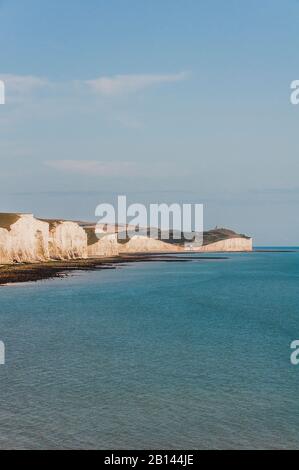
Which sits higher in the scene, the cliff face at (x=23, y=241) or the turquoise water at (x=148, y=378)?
the cliff face at (x=23, y=241)

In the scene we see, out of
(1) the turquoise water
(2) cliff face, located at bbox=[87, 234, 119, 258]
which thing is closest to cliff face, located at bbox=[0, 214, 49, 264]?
(1) the turquoise water

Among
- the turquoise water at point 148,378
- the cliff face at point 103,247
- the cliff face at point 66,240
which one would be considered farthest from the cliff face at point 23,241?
the cliff face at point 103,247

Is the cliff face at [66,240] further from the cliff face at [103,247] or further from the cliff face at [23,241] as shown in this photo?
the cliff face at [103,247]

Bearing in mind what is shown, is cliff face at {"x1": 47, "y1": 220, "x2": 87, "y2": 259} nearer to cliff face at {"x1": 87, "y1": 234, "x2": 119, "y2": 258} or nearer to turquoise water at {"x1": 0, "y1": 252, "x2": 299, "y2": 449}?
cliff face at {"x1": 87, "y1": 234, "x2": 119, "y2": 258}

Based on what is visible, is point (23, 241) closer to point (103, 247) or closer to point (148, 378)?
point (103, 247)

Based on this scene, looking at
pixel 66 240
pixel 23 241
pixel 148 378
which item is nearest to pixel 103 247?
pixel 66 240
